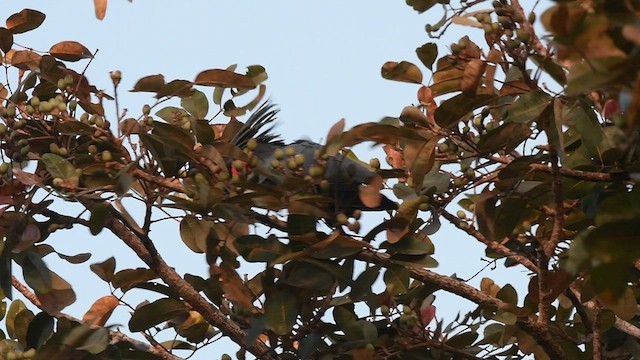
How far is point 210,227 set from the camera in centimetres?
270

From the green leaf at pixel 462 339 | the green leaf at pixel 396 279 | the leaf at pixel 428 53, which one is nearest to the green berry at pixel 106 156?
the green leaf at pixel 396 279

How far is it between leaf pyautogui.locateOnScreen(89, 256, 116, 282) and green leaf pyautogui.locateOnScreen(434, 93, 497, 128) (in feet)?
3.08

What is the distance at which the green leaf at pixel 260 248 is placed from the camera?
246 centimetres

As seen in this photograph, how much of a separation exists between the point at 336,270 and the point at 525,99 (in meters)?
0.61

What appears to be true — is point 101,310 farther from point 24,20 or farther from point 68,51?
point 24,20

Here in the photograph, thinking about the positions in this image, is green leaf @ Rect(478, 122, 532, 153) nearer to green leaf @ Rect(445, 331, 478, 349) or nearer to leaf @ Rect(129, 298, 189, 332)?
green leaf @ Rect(445, 331, 478, 349)

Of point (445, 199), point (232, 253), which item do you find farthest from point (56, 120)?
point (445, 199)

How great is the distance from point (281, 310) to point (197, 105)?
76 cm

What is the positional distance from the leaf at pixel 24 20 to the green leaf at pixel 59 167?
562mm

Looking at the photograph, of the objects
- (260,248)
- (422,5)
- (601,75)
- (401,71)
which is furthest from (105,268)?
(601,75)

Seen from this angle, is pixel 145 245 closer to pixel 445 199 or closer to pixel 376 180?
pixel 376 180

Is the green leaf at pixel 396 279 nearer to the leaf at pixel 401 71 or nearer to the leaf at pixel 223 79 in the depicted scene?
the leaf at pixel 401 71

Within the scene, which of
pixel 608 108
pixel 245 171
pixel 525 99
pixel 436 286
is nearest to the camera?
pixel 525 99

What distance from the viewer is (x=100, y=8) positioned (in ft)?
8.86
